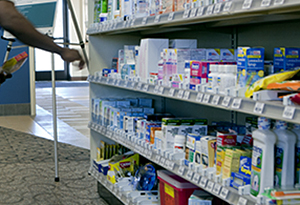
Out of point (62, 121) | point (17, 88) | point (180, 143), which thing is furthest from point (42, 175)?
point (17, 88)

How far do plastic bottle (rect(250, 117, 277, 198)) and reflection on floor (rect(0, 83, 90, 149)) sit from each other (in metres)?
4.36

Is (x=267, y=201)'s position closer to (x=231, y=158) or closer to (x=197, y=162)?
(x=231, y=158)

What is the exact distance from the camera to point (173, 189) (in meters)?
2.50

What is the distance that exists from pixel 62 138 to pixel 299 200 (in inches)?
211

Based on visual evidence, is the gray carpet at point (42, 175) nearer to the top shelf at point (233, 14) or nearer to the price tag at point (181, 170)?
the price tag at point (181, 170)

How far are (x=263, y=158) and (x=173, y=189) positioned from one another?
1.01 meters

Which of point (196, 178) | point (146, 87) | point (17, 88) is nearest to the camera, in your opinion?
point (196, 178)

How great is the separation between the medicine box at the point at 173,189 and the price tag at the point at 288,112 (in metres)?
1.14

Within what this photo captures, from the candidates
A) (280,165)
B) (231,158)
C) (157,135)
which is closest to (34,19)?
(157,135)

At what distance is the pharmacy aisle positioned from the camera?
160cm

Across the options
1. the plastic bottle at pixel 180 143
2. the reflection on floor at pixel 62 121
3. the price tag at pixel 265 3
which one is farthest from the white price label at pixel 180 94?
the reflection on floor at pixel 62 121

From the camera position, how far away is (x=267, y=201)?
5.04 ft

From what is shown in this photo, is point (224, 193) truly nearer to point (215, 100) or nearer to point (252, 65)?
point (215, 100)

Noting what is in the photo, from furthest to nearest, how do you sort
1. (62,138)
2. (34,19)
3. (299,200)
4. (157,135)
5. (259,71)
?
(62,138)
(34,19)
(157,135)
(259,71)
(299,200)
